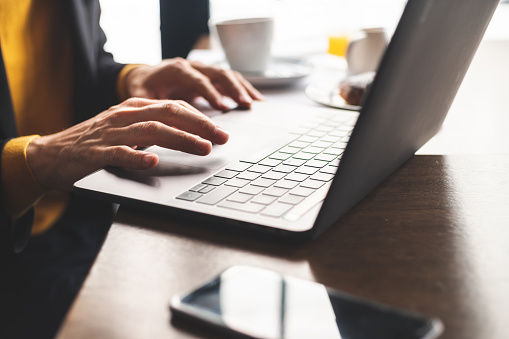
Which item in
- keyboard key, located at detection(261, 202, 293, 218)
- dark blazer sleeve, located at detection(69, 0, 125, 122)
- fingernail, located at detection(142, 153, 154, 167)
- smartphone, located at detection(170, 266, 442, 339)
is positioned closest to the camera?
smartphone, located at detection(170, 266, 442, 339)

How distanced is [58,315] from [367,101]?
623 mm

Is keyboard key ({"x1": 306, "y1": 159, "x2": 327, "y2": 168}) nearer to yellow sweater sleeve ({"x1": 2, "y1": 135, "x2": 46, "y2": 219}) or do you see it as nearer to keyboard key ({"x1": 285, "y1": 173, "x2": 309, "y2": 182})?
keyboard key ({"x1": 285, "y1": 173, "x2": 309, "y2": 182})

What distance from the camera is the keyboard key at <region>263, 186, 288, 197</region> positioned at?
495mm

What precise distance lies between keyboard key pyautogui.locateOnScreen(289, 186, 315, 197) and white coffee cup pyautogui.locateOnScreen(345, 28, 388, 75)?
0.66 metres

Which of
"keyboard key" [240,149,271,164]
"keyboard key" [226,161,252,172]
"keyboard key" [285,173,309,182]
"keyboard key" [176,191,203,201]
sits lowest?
"keyboard key" [240,149,271,164]

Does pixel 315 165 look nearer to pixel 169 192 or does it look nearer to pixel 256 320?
pixel 169 192

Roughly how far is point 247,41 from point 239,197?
2.50 feet

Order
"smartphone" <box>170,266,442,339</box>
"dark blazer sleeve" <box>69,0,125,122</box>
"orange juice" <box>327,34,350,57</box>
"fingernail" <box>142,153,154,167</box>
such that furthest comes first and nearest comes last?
"orange juice" <box>327,34,350,57</box>, "dark blazer sleeve" <box>69,0,125,122</box>, "fingernail" <box>142,153,154,167</box>, "smartphone" <box>170,266,442,339</box>

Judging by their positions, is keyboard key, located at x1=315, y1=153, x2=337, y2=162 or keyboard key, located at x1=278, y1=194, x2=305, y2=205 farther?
keyboard key, located at x1=315, y1=153, x2=337, y2=162

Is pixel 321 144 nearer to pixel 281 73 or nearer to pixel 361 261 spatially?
pixel 361 261

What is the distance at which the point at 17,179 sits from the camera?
759mm

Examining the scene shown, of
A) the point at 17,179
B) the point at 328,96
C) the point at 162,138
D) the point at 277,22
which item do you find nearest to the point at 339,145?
the point at 162,138

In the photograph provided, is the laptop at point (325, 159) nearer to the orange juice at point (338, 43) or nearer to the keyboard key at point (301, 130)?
the keyboard key at point (301, 130)

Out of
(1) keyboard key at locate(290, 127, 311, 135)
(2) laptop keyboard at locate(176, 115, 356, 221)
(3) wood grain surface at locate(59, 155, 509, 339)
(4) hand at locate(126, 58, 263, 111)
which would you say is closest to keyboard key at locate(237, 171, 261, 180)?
(2) laptop keyboard at locate(176, 115, 356, 221)
